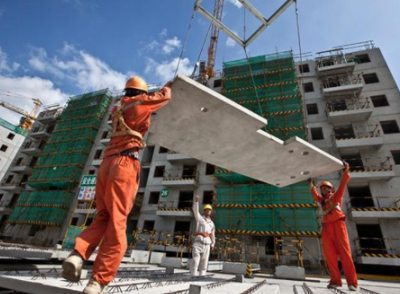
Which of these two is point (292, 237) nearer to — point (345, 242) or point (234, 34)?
point (345, 242)

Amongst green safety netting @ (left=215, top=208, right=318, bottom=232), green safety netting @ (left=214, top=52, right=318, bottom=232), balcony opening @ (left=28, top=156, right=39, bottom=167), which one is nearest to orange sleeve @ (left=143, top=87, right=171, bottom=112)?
green safety netting @ (left=214, top=52, right=318, bottom=232)

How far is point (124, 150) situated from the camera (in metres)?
2.24

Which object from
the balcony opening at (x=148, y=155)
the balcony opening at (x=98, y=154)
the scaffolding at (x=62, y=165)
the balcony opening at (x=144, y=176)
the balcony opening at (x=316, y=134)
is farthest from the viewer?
the balcony opening at (x=98, y=154)

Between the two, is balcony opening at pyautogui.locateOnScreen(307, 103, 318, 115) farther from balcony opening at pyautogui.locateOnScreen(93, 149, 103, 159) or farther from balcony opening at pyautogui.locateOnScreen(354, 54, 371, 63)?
balcony opening at pyautogui.locateOnScreen(93, 149, 103, 159)

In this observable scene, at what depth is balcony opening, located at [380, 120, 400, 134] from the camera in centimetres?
1538

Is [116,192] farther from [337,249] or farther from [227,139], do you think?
[337,249]

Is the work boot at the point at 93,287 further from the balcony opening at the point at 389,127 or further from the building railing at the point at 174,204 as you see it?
the balcony opening at the point at 389,127

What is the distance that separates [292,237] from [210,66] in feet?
83.0

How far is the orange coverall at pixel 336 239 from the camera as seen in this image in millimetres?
3504

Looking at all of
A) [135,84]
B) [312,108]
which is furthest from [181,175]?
[135,84]

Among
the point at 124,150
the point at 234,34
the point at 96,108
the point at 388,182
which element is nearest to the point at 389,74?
the point at 388,182

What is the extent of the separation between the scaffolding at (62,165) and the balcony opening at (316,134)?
944 inches

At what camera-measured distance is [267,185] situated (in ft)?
50.4

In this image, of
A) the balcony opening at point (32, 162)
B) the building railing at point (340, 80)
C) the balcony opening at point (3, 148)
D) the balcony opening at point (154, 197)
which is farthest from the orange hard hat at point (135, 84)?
the balcony opening at point (3, 148)
